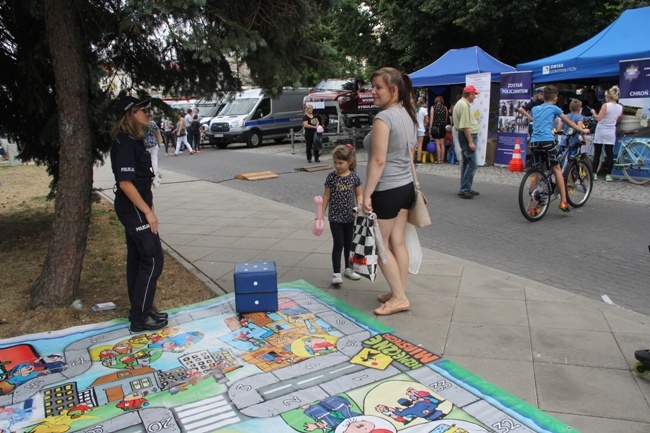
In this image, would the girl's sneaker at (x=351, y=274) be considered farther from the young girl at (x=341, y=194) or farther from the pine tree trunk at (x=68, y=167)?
the pine tree trunk at (x=68, y=167)

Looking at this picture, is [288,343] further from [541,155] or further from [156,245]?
[541,155]

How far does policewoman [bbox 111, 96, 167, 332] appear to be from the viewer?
386 centimetres

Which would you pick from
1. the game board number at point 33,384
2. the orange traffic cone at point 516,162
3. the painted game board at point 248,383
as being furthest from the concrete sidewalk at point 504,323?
the orange traffic cone at point 516,162

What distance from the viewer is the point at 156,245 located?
4.12 m

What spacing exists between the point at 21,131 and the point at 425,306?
5.66m

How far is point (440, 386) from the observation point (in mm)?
3311

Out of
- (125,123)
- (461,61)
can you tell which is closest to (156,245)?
(125,123)

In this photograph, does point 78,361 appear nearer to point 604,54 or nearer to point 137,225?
point 137,225

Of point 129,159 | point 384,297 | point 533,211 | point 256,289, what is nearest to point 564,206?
point 533,211

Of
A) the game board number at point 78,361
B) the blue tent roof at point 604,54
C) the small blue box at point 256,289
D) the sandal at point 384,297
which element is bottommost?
the game board number at point 78,361

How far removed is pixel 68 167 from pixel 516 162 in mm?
10560

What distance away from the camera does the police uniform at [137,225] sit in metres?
3.85

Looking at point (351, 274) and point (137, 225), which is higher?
point (137, 225)

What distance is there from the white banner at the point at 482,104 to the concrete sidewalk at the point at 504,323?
326 inches
